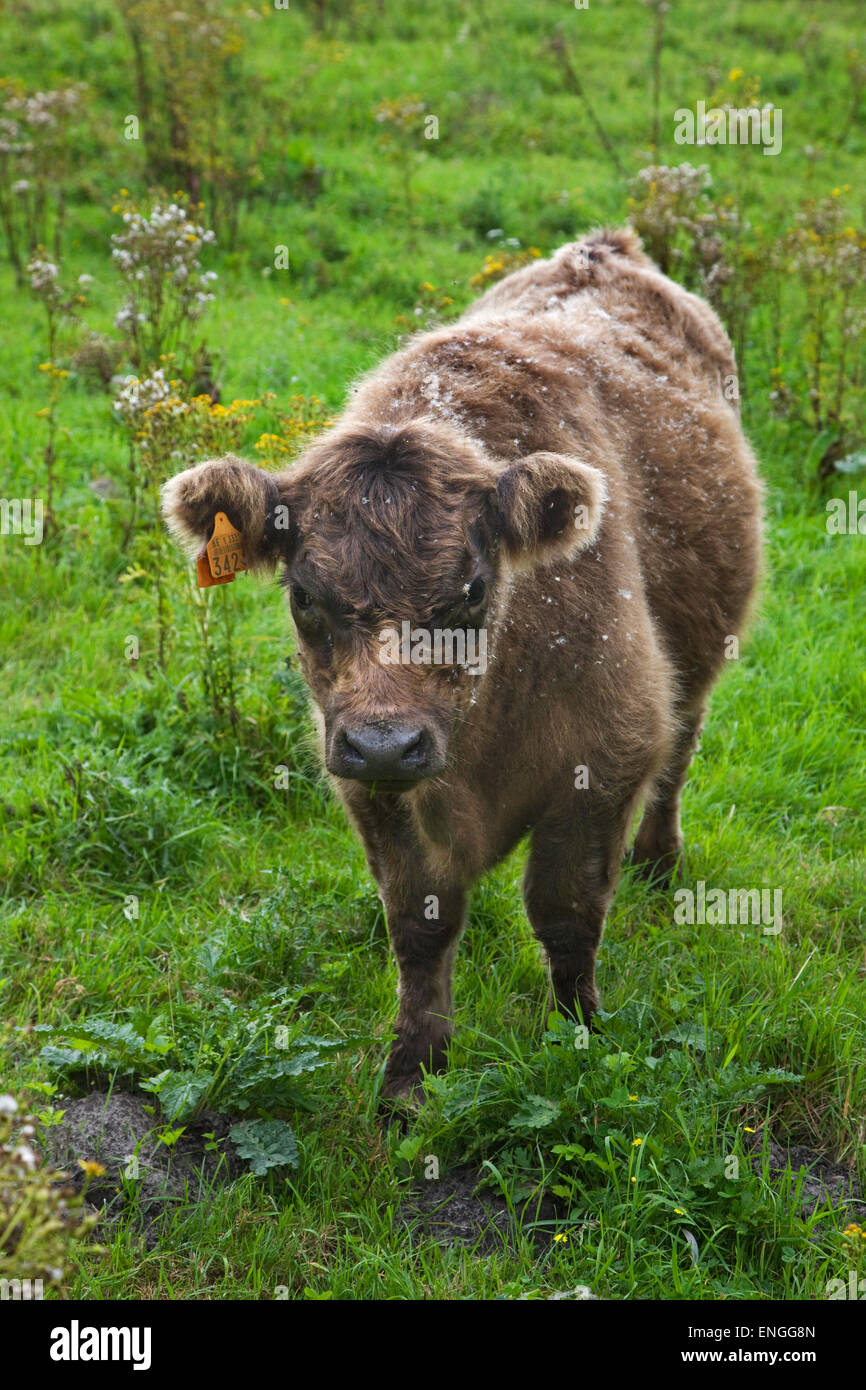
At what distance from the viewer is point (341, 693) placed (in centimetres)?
324

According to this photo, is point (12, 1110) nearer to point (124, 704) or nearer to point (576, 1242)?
point (576, 1242)

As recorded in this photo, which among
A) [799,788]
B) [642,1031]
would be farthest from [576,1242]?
[799,788]

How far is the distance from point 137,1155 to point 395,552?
184cm

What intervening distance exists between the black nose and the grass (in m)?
1.14

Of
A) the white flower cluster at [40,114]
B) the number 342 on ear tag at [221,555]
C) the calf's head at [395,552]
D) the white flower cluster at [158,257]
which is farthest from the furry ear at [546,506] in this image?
the white flower cluster at [40,114]

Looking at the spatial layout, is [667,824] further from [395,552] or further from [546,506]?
[395,552]

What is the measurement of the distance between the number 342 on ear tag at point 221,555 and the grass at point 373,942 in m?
1.35

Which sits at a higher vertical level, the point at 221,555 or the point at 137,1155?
the point at 221,555

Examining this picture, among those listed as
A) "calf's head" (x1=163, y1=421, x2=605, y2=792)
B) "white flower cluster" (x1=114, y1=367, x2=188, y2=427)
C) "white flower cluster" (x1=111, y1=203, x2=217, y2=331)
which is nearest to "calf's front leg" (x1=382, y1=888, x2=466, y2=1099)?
"calf's head" (x1=163, y1=421, x2=605, y2=792)

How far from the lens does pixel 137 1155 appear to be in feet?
11.6

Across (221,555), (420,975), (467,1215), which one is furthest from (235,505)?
(467,1215)

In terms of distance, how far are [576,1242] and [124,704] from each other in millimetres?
3150

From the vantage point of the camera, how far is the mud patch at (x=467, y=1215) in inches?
136

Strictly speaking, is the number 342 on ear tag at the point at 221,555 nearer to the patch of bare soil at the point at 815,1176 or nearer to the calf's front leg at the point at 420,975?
the calf's front leg at the point at 420,975
